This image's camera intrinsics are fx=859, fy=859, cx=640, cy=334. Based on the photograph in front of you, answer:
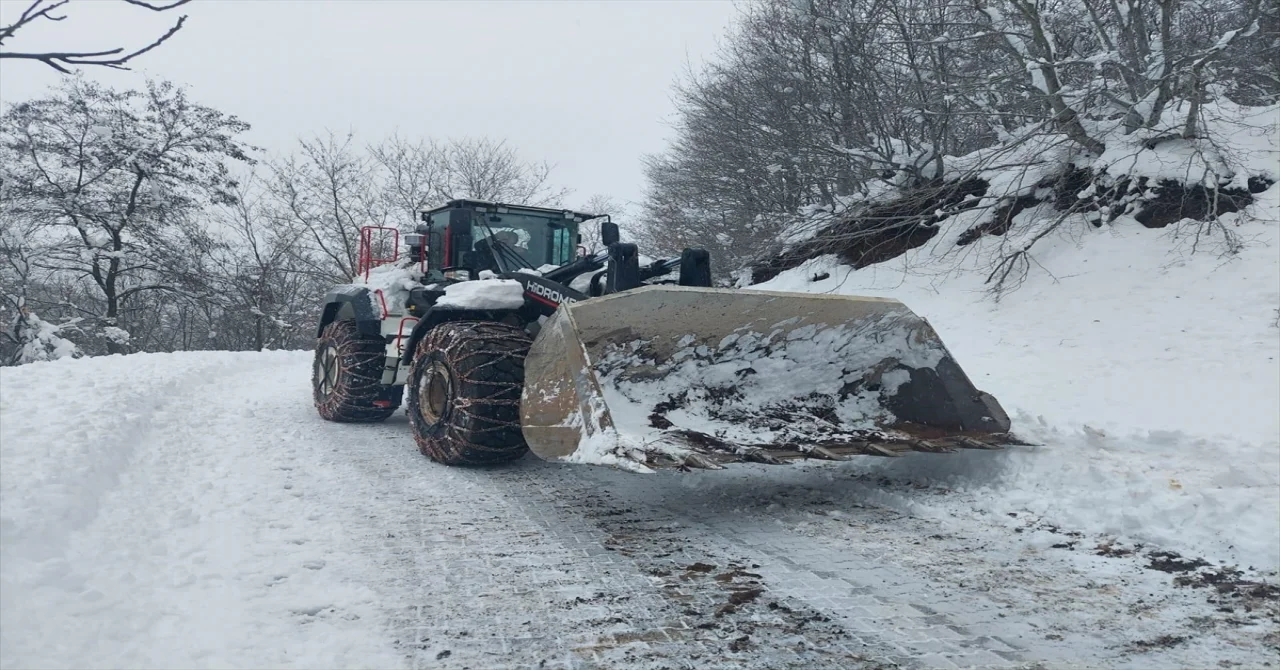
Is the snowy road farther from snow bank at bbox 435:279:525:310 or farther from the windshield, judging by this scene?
the windshield

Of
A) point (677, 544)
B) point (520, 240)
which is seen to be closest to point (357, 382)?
point (520, 240)

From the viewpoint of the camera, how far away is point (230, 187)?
25078 millimetres

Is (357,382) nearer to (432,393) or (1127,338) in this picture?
(432,393)

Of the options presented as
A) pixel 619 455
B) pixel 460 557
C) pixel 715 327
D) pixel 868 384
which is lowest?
pixel 460 557

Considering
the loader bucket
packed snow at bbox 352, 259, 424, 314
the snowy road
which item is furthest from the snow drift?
packed snow at bbox 352, 259, 424, 314

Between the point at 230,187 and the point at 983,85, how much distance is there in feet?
71.9

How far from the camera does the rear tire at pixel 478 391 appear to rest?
5.53 metres

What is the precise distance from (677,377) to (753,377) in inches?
18.5

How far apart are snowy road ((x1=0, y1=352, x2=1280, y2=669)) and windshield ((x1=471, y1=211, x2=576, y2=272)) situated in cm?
231

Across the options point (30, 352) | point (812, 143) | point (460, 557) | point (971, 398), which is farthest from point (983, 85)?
point (30, 352)

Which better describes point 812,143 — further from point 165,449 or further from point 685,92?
point 165,449

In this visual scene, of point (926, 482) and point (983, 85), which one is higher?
point (983, 85)

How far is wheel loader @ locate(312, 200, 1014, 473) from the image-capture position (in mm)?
4613

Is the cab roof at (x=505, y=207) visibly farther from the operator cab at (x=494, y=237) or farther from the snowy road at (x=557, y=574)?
the snowy road at (x=557, y=574)
